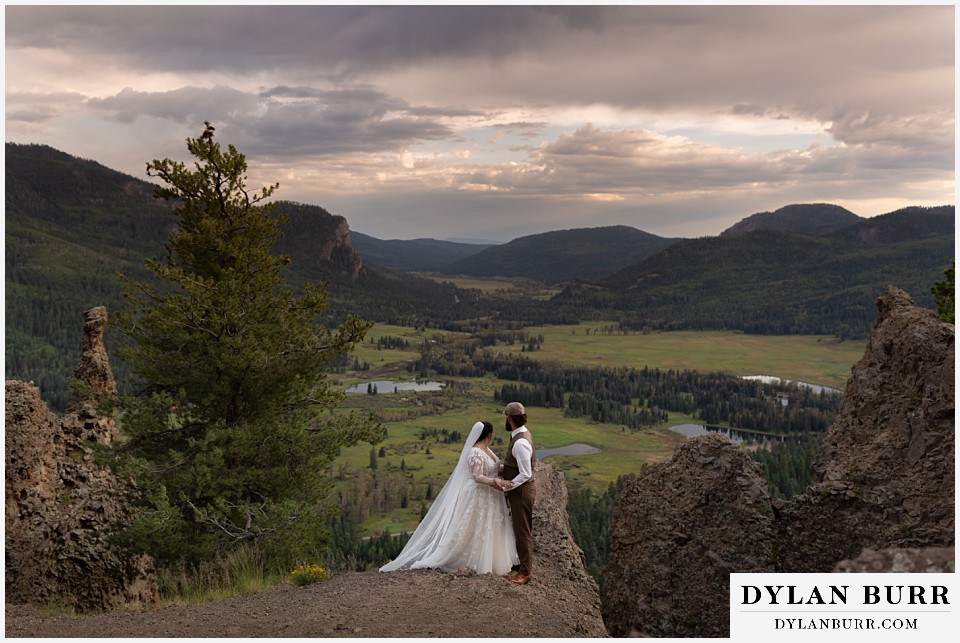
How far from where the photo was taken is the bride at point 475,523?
1345cm

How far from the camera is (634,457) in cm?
13838

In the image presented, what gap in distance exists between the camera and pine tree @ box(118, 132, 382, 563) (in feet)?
64.6

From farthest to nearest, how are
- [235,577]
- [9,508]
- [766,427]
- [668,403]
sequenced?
1. [668,403]
2. [766,427]
3. [235,577]
4. [9,508]

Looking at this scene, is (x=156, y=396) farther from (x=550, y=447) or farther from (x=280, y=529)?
(x=550, y=447)

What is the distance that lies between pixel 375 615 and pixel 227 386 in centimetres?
1160

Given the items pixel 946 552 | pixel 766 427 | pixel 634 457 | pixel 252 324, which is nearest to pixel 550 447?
pixel 634 457

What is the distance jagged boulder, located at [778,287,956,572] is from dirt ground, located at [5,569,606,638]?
14.8 ft

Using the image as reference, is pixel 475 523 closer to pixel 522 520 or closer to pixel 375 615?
pixel 522 520

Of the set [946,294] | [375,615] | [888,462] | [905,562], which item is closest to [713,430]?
[946,294]

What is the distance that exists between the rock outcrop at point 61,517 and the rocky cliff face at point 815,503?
40.5ft

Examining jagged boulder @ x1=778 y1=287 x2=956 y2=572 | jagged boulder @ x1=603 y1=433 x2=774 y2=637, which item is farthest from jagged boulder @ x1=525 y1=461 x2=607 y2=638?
jagged boulder @ x1=778 y1=287 x2=956 y2=572

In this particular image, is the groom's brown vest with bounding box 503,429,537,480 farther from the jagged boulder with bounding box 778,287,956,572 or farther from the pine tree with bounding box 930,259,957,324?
the pine tree with bounding box 930,259,957,324

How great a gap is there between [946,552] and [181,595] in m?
16.2

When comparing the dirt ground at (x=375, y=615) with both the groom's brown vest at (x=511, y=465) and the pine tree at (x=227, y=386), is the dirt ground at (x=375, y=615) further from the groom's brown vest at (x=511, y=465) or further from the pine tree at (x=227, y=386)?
the pine tree at (x=227, y=386)
